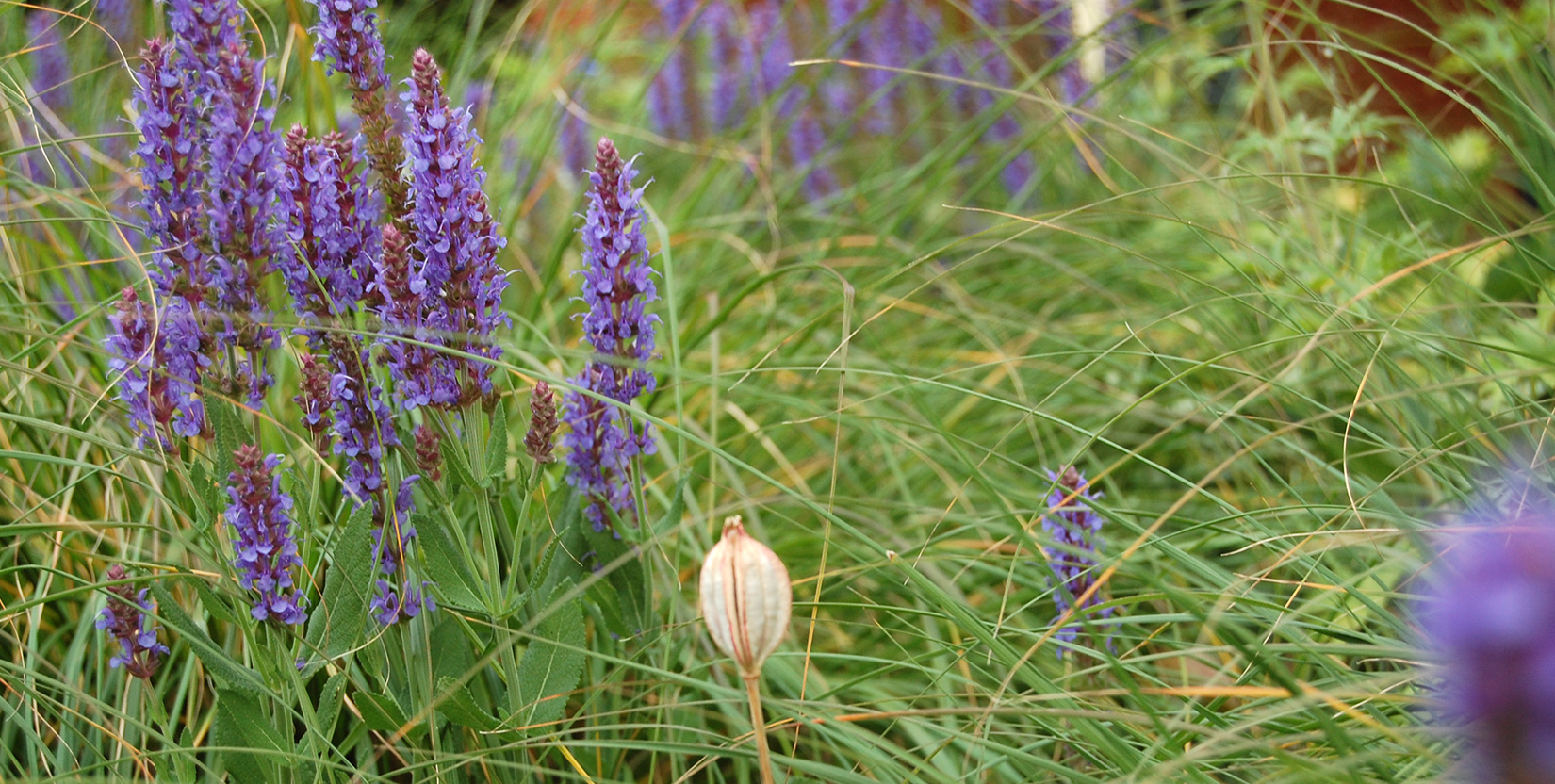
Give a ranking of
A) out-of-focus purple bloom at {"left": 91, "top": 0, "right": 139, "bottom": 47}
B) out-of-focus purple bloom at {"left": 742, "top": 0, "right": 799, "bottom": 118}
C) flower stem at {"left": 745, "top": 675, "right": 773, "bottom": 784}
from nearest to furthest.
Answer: flower stem at {"left": 745, "top": 675, "right": 773, "bottom": 784}, out-of-focus purple bloom at {"left": 91, "top": 0, "right": 139, "bottom": 47}, out-of-focus purple bloom at {"left": 742, "top": 0, "right": 799, "bottom": 118}

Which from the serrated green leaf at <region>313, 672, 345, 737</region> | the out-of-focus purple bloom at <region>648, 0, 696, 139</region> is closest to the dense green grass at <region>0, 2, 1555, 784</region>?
the serrated green leaf at <region>313, 672, 345, 737</region>

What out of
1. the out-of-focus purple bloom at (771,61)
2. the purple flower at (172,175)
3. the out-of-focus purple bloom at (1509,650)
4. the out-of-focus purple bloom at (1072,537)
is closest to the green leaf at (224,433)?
the purple flower at (172,175)

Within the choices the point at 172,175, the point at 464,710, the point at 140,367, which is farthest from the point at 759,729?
the point at 172,175

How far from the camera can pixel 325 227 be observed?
1.23 m

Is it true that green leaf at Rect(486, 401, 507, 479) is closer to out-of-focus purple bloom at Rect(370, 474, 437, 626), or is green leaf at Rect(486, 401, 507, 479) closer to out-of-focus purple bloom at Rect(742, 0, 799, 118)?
out-of-focus purple bloom at Rect(370, 474, 437, 626)

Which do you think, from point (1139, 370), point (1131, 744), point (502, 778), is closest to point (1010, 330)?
point (1139, 370)

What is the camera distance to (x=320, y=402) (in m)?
1.20

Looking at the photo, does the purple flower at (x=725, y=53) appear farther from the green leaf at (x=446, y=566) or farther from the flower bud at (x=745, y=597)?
the flower bud at (x=745, y=597)

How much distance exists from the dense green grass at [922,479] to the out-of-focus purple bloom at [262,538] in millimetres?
41

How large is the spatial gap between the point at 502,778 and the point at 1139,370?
1.56 metres

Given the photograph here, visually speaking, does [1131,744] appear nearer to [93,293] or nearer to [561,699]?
[561,699]

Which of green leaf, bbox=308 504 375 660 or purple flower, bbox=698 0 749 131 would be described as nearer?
green leaf, bbox=308 504 375 660

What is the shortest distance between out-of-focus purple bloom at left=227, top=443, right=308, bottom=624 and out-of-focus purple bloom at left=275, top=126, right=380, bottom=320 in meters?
0.20

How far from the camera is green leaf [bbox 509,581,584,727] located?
127 cm
